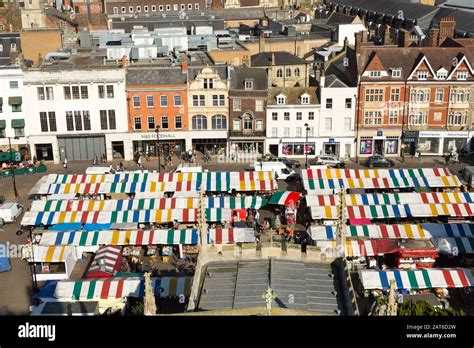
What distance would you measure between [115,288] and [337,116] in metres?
36.8

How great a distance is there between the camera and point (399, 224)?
150ft

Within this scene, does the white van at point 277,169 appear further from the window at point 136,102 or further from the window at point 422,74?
the window at point 422,74

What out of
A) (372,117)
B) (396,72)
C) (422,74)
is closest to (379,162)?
(372,117)

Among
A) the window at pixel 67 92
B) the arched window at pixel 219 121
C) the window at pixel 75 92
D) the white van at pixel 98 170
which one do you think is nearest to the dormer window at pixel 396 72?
the arched window at pixel 219 121

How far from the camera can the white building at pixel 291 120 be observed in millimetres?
66188

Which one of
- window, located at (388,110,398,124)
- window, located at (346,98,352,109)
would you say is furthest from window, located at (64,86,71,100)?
window, located at (388,110,398,124)

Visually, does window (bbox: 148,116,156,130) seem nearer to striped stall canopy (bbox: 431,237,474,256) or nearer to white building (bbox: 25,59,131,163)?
white building (bbox: 25,59,131,163)

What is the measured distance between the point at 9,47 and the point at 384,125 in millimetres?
43645

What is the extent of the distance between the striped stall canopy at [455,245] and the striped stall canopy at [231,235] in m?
12.7

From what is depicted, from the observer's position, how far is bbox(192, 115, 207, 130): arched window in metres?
66.9

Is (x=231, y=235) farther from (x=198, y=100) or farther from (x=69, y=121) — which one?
(x=69, y=121)

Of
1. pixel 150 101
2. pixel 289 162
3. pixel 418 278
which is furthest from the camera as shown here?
pixel 150 101

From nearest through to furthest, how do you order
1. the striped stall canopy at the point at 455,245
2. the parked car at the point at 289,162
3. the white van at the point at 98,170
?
the striped stall canopy at the point at 455,245 → the white van at the point at 98,170 → the parked car at the point at 289,162

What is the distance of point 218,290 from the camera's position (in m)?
27.2
